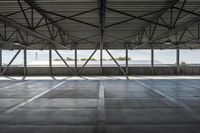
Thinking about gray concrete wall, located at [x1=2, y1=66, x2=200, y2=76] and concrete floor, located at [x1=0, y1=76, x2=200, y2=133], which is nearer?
concrete floor, located at [x1=0, y1=76, x2=200, y2=133]

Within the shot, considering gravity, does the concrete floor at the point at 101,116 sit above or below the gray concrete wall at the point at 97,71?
below

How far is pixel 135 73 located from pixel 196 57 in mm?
11884

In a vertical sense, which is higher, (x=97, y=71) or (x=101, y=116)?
(x=97, y=71)

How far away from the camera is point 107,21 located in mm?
12719

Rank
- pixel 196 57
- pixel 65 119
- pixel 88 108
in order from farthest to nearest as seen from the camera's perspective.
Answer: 1. pixel 196 57
2. pixel 88 108
3. pixel 65 119

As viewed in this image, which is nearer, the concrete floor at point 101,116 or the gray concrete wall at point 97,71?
the concrete floor at point 101,116

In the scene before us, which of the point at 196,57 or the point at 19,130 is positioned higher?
the point at 196,57

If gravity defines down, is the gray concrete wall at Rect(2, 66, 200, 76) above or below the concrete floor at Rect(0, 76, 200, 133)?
above

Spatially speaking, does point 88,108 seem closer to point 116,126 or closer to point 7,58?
point 116,126

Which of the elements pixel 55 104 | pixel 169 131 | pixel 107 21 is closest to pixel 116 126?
pixel 169 131

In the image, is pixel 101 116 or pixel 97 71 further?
pixel 97 71

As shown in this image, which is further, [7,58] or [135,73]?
[7,58]

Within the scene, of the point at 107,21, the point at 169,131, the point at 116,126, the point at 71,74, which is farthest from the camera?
the point at 71,74

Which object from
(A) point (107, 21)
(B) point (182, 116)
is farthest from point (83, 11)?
(B) point (182, 116)
